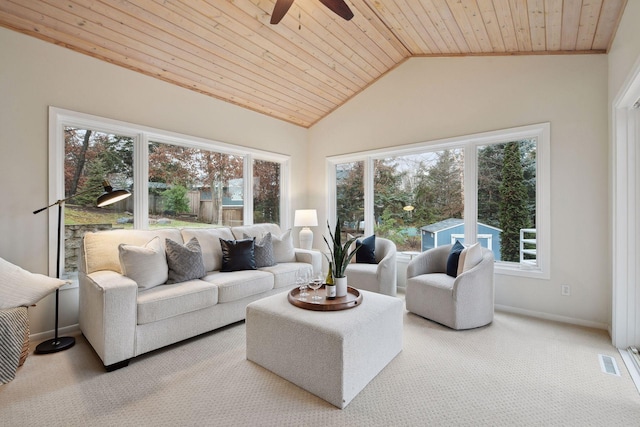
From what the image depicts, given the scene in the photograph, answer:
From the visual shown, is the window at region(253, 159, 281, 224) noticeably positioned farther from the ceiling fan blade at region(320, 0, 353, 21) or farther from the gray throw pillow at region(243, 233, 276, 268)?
the ceiling fan blade at region(320, 0, 353, 21)

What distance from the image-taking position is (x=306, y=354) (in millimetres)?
1943

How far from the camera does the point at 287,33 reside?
3229 millimetres

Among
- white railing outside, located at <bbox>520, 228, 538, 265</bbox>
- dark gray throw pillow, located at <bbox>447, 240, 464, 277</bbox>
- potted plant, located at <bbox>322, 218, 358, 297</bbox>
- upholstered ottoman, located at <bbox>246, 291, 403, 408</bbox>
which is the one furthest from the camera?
white railing outside, located at <bbox>520, 228, 538, 265</bbox>

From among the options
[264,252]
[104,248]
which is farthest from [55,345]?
[264,252]

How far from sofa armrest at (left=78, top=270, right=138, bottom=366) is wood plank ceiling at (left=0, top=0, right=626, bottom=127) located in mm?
2297

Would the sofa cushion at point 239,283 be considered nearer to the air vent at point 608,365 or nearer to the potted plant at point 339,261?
the potted plant at point 339,261

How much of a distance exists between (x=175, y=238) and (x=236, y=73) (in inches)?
85.2

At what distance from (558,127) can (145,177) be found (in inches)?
183

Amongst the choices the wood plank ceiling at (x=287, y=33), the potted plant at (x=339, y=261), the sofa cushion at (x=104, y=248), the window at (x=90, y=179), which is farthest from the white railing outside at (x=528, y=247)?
the window at (x=90, y=179)

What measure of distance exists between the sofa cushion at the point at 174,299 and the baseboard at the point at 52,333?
3.54 feet

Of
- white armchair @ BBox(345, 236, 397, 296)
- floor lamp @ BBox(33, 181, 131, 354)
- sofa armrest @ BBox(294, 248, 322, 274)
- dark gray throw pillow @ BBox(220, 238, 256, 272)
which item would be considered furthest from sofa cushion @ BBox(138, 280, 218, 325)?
white armchair @ BBox(345, 236, 397, 296)

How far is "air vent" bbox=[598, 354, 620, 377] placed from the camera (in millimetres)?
2152

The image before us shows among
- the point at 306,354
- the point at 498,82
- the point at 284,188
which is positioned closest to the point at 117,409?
the point at 306,354

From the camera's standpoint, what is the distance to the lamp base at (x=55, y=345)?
8.02 ft
